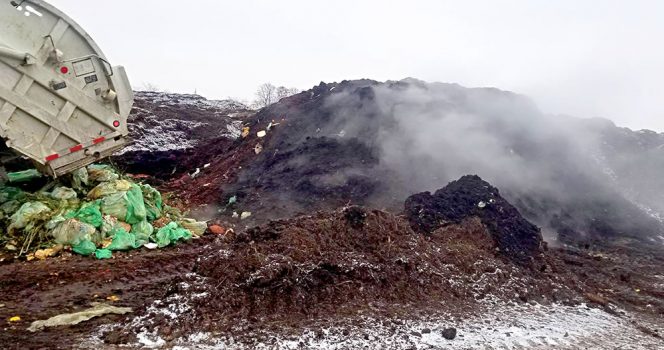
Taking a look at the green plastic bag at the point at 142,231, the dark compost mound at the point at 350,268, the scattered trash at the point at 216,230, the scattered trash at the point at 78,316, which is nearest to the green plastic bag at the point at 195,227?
the scattered trash at the point at 216,230

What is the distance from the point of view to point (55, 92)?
19.0ft

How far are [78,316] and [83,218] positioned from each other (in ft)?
6.59

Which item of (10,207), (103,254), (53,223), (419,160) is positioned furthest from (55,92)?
(419,160)

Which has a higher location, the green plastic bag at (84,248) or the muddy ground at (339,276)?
the muddy ground at (339,276)

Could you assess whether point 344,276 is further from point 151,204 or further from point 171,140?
point 171,140

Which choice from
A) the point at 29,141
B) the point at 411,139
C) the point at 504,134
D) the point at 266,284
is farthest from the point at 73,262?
the point at 504,134

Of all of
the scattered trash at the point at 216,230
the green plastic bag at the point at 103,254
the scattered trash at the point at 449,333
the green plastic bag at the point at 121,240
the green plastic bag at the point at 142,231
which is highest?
the scattered trash at the point at 449,333

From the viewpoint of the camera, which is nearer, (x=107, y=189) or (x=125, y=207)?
(x=125, y=207)

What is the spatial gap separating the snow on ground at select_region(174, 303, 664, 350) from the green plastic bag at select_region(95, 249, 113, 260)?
6.69 ft

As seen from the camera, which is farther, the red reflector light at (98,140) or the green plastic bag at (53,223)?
the red reflector light at (98,140)

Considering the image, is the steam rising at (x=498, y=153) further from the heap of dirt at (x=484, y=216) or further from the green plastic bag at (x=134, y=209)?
the green plastic bag at (x=134, y=209)

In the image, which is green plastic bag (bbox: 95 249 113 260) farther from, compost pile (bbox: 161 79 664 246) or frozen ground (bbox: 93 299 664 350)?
compost pile (bbox: 161 79 664 246)

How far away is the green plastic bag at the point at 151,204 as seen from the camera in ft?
21.6

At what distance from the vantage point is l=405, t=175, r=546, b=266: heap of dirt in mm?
6766
